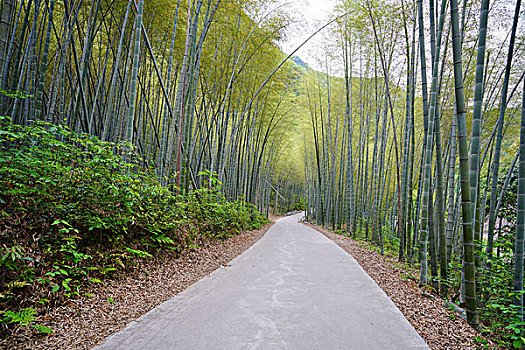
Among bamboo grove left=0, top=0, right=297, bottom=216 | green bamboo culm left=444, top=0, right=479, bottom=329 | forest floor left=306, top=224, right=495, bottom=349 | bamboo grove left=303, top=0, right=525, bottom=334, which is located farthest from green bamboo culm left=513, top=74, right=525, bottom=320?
bamboo grove left=0, top=0, right=297, bottom=216

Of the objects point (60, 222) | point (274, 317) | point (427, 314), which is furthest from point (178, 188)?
point (427, 314)

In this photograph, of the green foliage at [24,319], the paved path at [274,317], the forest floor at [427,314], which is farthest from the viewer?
the forest floor at [427,314]

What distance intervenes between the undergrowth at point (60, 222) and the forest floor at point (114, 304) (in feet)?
0.25

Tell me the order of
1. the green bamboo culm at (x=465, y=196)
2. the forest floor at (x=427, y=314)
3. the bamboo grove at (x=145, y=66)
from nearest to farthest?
the forest floor at (x=427, y=314) → the green bamboo culm at (x=465, y=196) → the bamboo grove at (x=145, y=66)

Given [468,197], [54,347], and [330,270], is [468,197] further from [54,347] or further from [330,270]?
[54,347]

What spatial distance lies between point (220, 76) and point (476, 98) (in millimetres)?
5993

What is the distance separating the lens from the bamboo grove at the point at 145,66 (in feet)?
13.4

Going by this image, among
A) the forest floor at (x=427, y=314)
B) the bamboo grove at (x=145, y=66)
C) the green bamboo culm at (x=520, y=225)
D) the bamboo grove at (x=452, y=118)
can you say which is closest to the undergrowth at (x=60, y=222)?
the bamboo grove at (x=145, y=66)

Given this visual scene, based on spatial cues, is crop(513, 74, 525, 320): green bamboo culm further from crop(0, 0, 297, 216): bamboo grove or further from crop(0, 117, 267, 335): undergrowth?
crop(0, 0, 297, 216): bamboo grove

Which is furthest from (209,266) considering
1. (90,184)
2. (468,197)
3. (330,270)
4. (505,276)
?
(505,276)

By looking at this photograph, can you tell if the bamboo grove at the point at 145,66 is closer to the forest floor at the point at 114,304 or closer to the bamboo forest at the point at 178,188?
the bamboo forest at the point at 178,188

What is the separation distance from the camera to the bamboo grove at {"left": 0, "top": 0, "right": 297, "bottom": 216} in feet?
13.4

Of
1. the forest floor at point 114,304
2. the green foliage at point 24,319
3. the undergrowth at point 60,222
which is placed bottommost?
the forest floor at point 114,304

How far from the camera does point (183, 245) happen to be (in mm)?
3900
